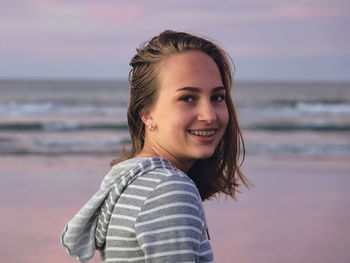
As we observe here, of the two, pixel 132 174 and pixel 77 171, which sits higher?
pixel 132 174

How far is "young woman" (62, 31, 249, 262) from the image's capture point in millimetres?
1444

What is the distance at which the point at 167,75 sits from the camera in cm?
174

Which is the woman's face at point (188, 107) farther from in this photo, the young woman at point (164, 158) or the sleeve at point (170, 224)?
the sleeve at point (170, 224)

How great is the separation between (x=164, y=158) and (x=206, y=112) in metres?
0.17

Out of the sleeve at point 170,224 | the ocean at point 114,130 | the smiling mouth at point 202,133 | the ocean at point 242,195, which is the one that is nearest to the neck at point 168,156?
the smiling mouth at point 202,133

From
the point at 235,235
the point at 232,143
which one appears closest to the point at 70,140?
the point at 235,235

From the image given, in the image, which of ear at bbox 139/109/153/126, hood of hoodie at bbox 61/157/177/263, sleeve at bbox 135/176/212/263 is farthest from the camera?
ear at bbox 139/109/153/126

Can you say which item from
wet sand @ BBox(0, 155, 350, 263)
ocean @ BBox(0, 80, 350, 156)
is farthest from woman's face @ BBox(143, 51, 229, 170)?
ocean @ BBox(0, 80, 350, 156)

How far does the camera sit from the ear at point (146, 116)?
71.8 inches

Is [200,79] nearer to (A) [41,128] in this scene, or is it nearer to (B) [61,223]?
(B) [61,223]

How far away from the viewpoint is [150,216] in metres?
1.45

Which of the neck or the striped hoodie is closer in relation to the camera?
the striped hoodie

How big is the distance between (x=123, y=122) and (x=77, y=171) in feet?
36.8

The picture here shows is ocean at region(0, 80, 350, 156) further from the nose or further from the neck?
the nose
